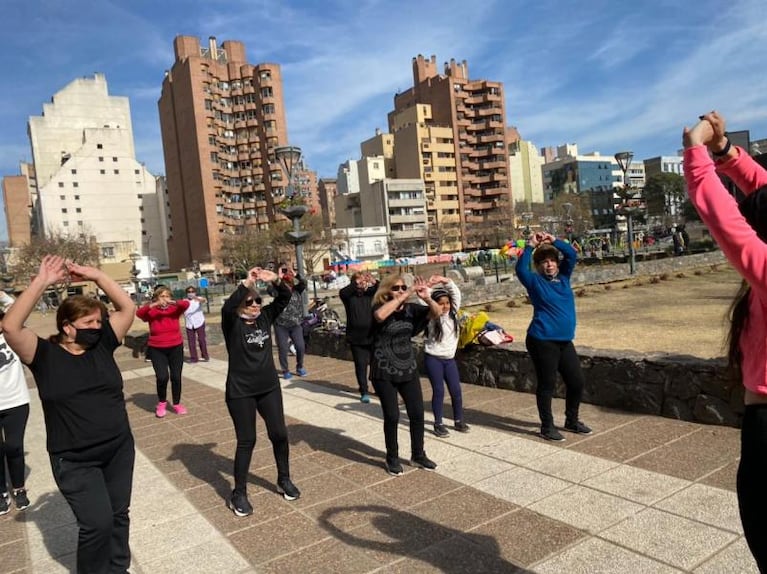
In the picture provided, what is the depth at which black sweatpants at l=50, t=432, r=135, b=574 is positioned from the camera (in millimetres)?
2955

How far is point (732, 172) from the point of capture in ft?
6.44

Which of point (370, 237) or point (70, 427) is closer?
point (70, 427)

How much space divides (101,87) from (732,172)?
375 ft

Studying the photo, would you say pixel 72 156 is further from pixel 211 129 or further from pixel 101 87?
pixel 211 129

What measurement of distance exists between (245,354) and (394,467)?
159 cm

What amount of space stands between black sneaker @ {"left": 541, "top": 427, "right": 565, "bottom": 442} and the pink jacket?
356 cm

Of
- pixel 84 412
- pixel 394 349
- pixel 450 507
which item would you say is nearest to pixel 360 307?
pixel 394 349

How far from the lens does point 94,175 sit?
3524 inches

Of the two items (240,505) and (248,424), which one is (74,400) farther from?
(240,505)

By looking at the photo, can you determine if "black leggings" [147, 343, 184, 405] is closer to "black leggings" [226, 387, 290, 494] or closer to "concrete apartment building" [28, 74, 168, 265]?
"black leggings" [226, 387, 290, 494]

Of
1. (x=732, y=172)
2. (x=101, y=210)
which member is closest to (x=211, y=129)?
(x=101, y=210)

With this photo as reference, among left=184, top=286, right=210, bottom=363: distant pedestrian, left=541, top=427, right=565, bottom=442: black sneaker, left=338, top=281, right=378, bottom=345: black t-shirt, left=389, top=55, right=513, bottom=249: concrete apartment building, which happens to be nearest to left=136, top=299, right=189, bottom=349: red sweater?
left=338, top=281, right=378, bottom=345: black t-shirt

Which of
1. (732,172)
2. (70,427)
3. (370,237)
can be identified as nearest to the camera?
(732,172)

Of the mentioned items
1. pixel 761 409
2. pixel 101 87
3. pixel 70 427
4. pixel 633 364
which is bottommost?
pixel 633 364
